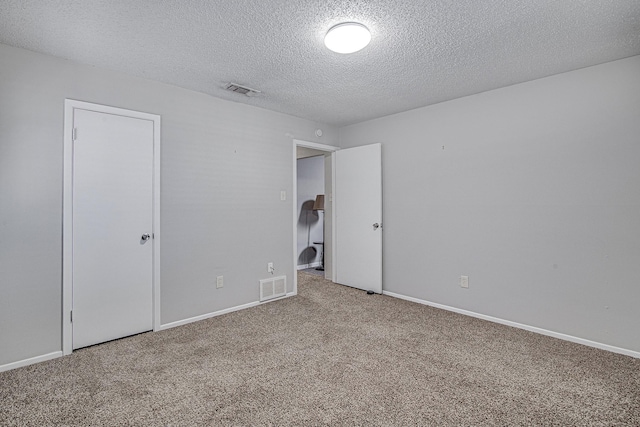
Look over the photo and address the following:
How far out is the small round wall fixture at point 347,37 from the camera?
6.81ft

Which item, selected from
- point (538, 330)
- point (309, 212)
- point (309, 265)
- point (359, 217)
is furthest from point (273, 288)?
point (538, 330)

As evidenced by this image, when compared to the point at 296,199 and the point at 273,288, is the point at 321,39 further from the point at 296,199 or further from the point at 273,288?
the point at 273,288

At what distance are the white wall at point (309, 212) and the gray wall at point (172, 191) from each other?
5.65 feet

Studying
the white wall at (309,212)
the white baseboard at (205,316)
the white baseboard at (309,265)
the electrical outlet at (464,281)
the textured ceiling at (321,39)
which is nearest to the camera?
the textured ceiling at (321,39)

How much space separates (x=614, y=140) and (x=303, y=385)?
10.3ft

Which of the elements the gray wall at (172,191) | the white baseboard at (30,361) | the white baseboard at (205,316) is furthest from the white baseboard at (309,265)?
the white baseboard at (30,361)

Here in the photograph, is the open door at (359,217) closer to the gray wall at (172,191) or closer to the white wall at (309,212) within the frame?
the gray wall at (172,191)

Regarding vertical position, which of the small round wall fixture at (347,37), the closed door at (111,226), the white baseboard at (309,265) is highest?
the small round wall fixture at (347,37)

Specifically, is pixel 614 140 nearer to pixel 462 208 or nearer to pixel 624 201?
pixel 624 201

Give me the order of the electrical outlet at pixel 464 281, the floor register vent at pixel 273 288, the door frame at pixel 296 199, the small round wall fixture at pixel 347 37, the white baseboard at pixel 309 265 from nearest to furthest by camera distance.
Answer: the small round wall fixture at pixel 347 37, the electrical outlet at pixel 464 281, the floor register vent at pixel 273 288, the door frame at pixel 296 199, the white baseboard at pixel 309 265

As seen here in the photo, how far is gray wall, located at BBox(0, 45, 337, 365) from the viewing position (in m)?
2.37

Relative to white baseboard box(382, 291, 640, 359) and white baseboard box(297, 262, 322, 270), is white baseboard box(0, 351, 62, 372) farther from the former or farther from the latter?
white baseboard box(297, 262, 322, 270)

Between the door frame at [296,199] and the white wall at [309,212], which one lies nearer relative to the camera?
the door frame at [296,199]

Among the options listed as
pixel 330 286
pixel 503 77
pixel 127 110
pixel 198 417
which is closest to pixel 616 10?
pixel 503 77
